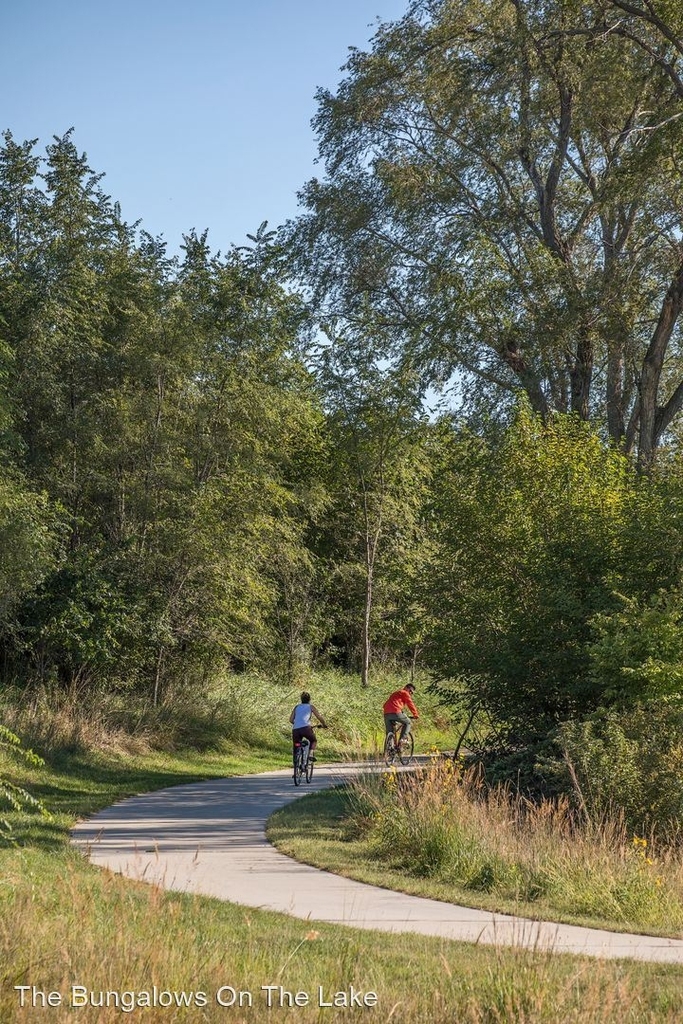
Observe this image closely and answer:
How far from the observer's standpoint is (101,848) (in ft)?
45.2

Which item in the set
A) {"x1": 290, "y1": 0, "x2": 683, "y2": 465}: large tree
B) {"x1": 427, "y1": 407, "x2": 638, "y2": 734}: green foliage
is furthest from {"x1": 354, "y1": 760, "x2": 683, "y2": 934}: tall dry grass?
{"x1": 290, "y1": 0, "x2": 683, "y2": 465}: large tree

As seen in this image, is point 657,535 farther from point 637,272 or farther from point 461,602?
point 637,272

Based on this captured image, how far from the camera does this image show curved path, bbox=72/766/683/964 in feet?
30.4

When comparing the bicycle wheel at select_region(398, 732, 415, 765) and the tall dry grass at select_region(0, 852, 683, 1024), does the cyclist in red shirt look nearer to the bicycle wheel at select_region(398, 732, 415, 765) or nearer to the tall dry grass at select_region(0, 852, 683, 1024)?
the bicycle wheel at select_region(398, 732, 415, 765)

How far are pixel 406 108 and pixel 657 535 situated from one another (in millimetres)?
17219

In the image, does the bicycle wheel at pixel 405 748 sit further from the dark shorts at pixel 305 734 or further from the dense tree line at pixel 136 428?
the dense tree line at pixel 136 428

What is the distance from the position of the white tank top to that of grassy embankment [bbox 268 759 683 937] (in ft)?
19.8

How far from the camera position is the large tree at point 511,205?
28.2 metres

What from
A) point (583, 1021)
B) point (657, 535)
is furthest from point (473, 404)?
point (583, 1021)

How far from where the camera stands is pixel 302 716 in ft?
73.9

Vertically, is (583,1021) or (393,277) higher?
(393,277)

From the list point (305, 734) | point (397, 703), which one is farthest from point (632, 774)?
point (397, 703)

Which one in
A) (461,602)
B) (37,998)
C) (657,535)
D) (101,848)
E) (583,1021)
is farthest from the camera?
(461,602)

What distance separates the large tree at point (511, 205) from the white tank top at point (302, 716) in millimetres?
11287
